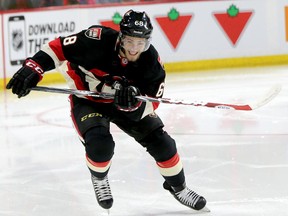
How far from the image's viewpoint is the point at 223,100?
224 inches

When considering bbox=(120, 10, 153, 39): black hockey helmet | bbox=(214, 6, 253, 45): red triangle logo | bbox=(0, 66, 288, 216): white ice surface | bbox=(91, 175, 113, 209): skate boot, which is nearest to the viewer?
bbox=(120, 10, 153, 39): black hockey helmet

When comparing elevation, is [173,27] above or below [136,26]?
below

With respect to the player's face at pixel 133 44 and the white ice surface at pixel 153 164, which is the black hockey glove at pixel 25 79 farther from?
the white ice surface at pixel 153 164

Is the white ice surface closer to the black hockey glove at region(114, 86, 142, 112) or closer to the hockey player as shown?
the hockey player

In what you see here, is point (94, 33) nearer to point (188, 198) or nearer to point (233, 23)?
point (188, 198)

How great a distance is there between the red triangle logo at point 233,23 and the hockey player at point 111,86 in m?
4.72

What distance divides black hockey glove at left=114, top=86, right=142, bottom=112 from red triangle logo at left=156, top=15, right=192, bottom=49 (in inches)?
183

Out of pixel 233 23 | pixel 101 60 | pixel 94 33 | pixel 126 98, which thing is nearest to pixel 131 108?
pixel 126 98

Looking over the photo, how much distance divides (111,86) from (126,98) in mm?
180

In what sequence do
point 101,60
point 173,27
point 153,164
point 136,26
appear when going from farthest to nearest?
point 173,27
point 153,164
point 101,60
point 136,26

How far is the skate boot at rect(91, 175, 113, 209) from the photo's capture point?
2830 mm

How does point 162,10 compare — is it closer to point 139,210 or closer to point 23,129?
point 23,129

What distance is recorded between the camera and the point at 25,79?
279 centimetres

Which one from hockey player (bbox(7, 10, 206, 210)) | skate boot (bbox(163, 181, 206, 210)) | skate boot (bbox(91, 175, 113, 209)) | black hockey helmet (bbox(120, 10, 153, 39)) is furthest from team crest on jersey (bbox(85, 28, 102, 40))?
skate boot (bbox(163, 181, 206, 210))
